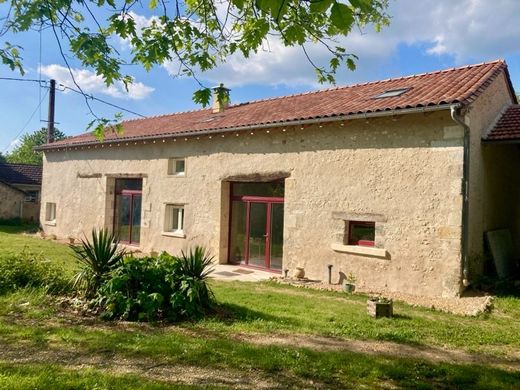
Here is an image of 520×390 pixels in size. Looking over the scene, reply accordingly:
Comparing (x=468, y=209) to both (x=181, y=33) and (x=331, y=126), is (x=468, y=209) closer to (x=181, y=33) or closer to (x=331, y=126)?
(x=331, y=126)

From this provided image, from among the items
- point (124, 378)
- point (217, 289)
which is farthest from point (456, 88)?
→ point (124, 378)

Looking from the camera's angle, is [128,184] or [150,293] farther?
[128,184]

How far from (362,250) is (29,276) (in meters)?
6.72

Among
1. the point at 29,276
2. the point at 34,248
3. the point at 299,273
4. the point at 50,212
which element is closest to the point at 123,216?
the point at 34,248

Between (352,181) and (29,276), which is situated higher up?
(352,181)

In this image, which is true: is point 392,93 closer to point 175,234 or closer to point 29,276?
point 175,234

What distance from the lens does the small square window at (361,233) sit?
9.85 meters

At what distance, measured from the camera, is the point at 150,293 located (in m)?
6.18

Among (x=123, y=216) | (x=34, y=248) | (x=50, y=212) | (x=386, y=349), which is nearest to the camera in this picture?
(x=386, y=349)

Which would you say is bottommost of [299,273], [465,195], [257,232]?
[299,273]

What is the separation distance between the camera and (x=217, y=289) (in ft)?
30.3

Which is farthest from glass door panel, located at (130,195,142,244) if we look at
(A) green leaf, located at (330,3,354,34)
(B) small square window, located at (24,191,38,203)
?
(A) green leaf, located at (330,3,354,34)

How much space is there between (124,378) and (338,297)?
19.3 feet

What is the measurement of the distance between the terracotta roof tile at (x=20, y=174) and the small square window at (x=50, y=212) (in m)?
8.43
